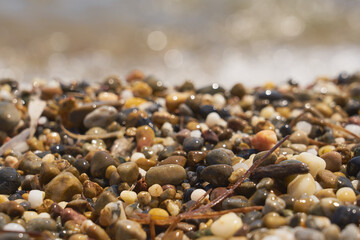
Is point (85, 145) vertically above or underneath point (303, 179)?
above

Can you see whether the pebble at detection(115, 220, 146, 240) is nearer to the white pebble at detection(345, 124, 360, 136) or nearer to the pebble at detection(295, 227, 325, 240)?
the pebble at detection(295, 227, 325, 240)

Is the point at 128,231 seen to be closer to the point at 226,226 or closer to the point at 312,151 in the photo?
the point at 226,226

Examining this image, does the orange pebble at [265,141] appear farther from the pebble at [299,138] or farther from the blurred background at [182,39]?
the blurred background at [182,39]

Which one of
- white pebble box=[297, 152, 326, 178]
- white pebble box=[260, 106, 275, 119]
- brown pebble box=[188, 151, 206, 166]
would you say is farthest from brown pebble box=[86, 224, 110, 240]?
white pebble box=[260, 106, 275, 119]

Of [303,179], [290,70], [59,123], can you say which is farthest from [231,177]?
[290,70]

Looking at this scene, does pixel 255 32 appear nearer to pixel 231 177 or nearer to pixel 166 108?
pixel 166 108

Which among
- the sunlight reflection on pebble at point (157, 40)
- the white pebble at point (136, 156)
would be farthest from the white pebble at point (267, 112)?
the sunlight reflection on pebble at point (157, 40)

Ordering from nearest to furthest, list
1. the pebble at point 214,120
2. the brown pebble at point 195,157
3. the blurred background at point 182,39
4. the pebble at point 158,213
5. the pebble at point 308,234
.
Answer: the pebble at point 308,234, the pebble at point 158,213, the brown pebble at point 195,157, the pebble at point 214,120, the blurred background at point 182,39
